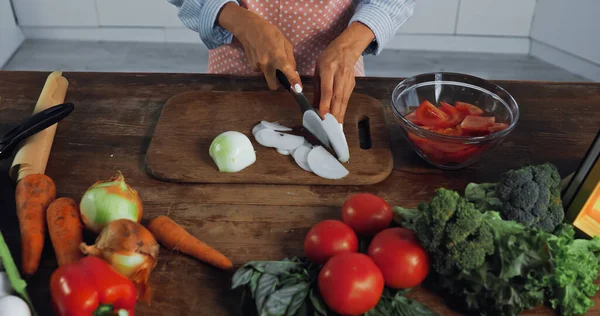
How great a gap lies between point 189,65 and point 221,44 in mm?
1784

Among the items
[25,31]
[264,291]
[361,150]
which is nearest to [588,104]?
[361,150]

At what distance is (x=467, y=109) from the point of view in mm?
1341

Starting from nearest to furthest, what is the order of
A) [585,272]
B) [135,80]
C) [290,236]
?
[585,272], [290,236], [135,80]

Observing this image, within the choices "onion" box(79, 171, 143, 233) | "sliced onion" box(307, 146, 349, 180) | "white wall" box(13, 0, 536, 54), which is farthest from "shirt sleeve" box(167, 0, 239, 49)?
"white wall" box(13, 0, 536, 54)

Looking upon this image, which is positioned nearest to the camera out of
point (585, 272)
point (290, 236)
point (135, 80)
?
point (585, 272)

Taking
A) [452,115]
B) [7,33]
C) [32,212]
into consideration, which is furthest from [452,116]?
[7,33]

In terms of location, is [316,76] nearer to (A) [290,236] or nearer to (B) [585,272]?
(A) [290,236]

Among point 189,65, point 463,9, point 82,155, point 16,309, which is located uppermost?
point 16,309

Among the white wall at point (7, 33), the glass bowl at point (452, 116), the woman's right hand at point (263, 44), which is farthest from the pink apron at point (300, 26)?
the white wall at point (7, 33)

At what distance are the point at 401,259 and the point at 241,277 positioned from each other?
0.27 metres

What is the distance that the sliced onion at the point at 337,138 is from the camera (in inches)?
50.3

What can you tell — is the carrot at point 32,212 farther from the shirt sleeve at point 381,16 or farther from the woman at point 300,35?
the shirt sleeve at point 381,16

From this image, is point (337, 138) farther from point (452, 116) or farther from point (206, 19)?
point (206, 19)

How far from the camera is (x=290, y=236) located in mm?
1112
